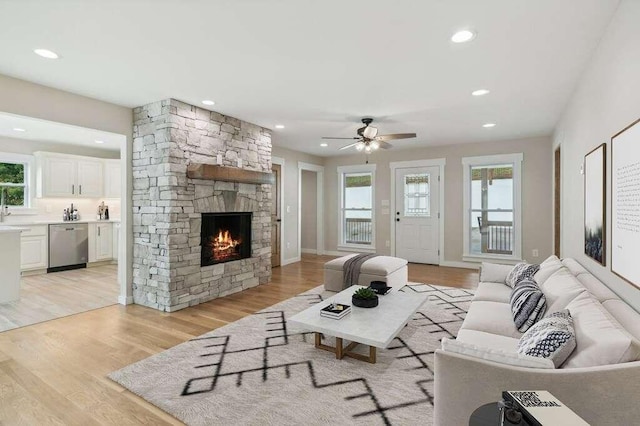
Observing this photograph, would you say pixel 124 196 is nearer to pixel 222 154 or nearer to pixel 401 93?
pixel 222 154

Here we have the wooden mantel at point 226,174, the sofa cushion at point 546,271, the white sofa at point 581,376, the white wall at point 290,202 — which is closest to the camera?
the white sofa at point 581,376

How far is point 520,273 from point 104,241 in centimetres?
727

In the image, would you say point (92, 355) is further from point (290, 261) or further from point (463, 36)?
point (290, 261)

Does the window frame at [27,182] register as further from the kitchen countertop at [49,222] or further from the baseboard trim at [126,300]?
the baseboard trim at [126,300]

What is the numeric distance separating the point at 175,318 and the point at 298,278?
2.31 meters

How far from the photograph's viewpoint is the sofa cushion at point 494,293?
120 inches

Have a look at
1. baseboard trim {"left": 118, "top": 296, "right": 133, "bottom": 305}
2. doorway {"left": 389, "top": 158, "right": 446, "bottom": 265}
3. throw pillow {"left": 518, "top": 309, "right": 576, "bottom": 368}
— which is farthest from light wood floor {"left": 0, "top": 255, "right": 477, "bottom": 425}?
doorway {"left": 389, "top": 158, "right": 446, "bottom": 265}

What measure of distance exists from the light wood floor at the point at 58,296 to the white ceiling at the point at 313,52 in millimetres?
2544

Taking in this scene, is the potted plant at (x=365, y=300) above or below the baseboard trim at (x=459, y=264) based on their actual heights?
above

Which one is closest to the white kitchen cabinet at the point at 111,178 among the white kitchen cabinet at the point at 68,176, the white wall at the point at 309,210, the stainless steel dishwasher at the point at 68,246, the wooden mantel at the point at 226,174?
the white kitchen cabinet at the point at 68,176

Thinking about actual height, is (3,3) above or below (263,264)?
above

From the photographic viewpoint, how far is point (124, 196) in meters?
4.14

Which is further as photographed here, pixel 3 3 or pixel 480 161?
pixel 480 161

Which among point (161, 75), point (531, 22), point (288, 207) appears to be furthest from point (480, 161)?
point (161, 75)
